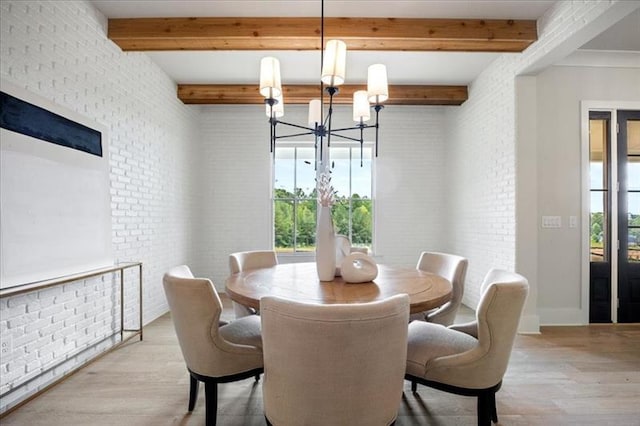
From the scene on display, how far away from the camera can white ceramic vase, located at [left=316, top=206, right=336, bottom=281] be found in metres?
1.92

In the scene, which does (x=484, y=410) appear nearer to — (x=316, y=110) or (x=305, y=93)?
(x=316, y=110)

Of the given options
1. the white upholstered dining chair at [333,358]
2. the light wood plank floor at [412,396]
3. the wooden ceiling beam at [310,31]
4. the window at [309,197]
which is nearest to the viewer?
the white upholstered dining chair at [333,358]

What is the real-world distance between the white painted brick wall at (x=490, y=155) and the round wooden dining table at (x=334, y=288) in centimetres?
191

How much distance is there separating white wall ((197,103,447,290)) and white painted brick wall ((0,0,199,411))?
1.49 ft

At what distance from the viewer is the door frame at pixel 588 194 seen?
135 inches

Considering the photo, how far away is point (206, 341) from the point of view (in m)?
1.57

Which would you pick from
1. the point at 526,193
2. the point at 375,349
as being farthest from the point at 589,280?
the point at 375,349

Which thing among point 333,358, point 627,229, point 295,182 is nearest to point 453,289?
point 333,358

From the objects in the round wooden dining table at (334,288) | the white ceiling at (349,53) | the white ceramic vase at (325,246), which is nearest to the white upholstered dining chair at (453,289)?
the round wooden dining table at (334,288)

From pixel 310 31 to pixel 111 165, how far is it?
2155 mm

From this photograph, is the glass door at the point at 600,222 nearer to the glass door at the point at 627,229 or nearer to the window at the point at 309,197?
the glass door at the point at 627,229

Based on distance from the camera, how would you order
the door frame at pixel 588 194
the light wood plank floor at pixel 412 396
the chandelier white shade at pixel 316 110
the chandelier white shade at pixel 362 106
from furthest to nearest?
the door frame at pixel 588 194 < the chandelier white shade at pixel 316 110 < the chandelier white shade at pixel 362 106 < the light wood plank floor at pixel 412 396


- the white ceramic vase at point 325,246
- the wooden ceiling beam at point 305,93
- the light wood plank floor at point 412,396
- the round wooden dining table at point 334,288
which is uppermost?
the wooden ceiling beam at point 305,93

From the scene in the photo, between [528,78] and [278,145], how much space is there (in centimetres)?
333
